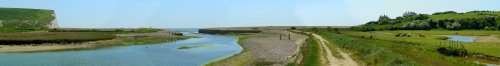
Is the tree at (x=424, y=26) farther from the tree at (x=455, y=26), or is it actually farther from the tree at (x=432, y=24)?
the tree at (x=455, y=26)

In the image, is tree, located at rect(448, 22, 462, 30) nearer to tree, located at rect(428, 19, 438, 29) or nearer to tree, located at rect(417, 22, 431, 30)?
tree, located at rect(417, 22, 431, 30)

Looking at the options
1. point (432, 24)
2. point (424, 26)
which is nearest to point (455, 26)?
point (424, 26)

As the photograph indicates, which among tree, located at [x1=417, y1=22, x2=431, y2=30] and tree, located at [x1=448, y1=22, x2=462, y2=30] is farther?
tree, located at [x1=417, y1=22, x2=431, y2=30]

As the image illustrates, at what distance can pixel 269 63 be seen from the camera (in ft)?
173

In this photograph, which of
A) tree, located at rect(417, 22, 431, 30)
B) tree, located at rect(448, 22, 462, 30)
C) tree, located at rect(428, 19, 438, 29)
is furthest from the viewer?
tree, located at rect(428, 19, 438, 29)

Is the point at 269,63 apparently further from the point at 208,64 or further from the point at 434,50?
the point at 434,50

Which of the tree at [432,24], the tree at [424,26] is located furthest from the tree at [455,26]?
the tree at [432,24]

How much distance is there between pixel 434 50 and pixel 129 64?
35675 mm

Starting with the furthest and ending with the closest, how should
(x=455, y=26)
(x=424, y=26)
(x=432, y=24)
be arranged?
(x=432, y=24) < (x=424, y=26) < (x=455, y=26)

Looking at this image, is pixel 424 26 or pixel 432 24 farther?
pixel 432 24

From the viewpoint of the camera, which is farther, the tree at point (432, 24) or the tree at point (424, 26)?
the tree at point (432, 24)

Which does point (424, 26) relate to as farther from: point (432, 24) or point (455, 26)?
point (455, 26)

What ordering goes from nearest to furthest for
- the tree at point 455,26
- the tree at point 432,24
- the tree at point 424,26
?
1. the tree at point 455,26
2. the tree at point 424,26
3. the tree at point 432,24

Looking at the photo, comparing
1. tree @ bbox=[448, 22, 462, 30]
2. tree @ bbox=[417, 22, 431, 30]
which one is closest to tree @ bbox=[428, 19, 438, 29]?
tree @ bbox=[417, 22, 431, 30]
